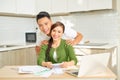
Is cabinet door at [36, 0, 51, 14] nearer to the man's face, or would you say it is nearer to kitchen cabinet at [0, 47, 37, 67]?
kitchen cabinet at [0, 47, 37, 67]

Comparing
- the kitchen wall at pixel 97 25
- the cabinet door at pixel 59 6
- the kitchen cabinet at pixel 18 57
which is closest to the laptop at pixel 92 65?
the kitchen cabinet at pixel 18 57

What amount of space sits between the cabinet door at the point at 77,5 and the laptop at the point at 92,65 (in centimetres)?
227

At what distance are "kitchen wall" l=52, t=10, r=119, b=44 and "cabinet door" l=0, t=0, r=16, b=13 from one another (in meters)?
1.17

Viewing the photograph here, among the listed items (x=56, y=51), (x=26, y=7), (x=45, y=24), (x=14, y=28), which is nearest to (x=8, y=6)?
(x=26, y=7)

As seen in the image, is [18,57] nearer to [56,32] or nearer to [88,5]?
[88,5]

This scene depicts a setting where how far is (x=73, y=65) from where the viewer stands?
2117 mm

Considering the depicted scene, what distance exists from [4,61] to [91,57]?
2036 millimetres

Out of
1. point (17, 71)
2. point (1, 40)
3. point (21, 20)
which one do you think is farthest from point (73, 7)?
point (17, 71)

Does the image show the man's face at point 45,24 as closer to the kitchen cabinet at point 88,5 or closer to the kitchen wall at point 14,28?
the kitchen cabinet at point 88,5

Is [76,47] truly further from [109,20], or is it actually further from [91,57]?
[91,57]

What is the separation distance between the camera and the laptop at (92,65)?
1.62 m

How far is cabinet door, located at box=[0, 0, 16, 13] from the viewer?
370 cm

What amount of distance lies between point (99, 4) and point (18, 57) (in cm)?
166

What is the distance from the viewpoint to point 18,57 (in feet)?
11.9
